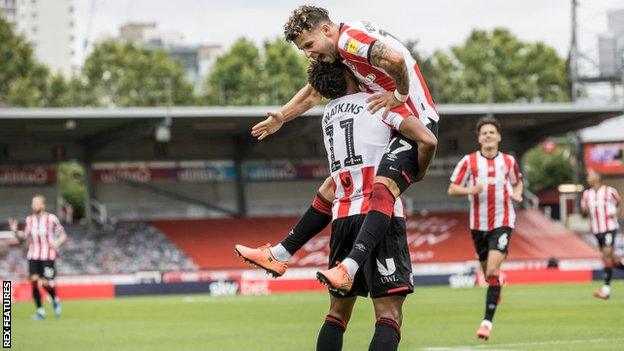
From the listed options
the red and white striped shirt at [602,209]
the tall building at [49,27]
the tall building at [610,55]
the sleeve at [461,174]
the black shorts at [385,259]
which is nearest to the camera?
the black shorts at [385,259]

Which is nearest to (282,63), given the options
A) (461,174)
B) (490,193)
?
(461,174)

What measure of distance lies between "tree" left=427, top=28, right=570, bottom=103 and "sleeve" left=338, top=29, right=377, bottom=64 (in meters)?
74.4

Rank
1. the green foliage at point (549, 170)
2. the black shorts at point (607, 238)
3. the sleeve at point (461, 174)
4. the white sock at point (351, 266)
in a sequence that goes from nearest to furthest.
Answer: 1. the white sock at point (351, 266)
2. the sleeve at point (461, 174)
3. the black shorts at point (607, 238)
4. the green foliage at point (549, 170)

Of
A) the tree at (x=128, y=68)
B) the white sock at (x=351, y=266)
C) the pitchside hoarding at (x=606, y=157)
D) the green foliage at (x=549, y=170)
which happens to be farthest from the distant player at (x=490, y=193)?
the tree at (x=128, y=68)

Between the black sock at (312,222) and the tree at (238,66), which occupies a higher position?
the tree at (238,66)

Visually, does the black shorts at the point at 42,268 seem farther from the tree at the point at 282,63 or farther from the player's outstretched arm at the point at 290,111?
the tree at the point at 282,63

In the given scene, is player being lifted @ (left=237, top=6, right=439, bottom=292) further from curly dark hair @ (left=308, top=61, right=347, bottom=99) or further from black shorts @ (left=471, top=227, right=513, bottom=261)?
black shorts @ (left=471, top=227, right=513, bottom=261)

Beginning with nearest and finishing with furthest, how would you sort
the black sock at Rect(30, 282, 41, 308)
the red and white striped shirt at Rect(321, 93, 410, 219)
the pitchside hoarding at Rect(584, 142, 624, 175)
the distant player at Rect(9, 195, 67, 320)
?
the red and white striped shirt at Rect(321, 93, 410, 219) < the black sock at Rect(30, 282, 41, 308) < the distant player at Rect(9, 195, 67, 320) < the pitchside hoarding at Rect(584, 142, 624, 175)

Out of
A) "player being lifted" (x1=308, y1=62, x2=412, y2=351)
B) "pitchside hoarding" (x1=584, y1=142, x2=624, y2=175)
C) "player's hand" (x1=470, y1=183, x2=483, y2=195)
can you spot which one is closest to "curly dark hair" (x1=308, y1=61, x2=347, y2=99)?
"player being lifted" (x1=308, y1=62, x2=412, y2=351)

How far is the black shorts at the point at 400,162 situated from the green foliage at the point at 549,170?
235 ft

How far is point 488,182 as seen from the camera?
14.1 m

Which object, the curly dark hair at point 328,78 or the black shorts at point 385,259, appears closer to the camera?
the black shorts at point 385,259

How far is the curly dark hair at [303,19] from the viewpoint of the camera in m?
6.92

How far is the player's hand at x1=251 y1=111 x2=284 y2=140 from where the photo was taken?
7688 mm
